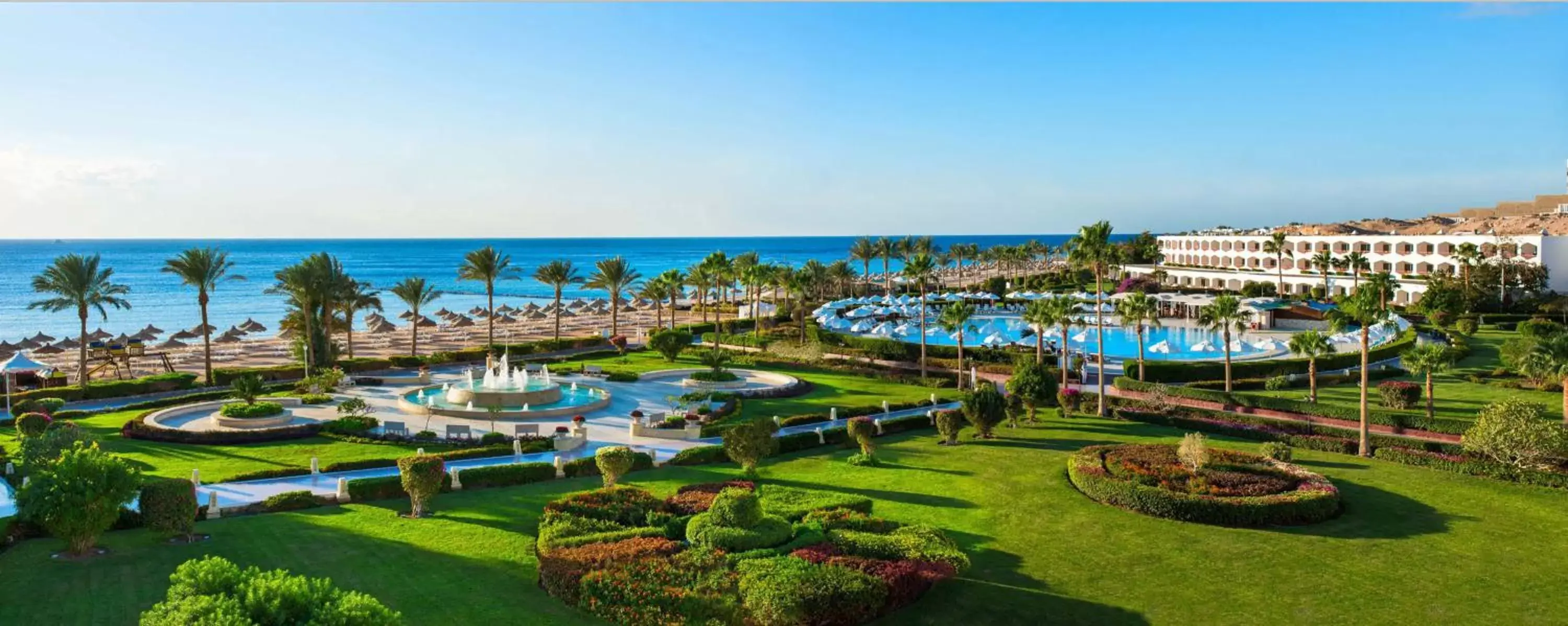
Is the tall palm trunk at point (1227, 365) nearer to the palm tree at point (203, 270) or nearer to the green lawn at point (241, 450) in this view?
the green lawn at point (241, 450)

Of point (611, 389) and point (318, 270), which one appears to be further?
point (318, 270)

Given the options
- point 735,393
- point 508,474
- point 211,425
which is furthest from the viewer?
point 735,393

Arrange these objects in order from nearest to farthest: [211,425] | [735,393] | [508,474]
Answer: [508,474] < [211,425] < [735,393]

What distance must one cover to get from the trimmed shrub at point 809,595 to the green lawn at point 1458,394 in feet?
95.0

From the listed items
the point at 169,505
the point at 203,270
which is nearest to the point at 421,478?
the point at 169,505

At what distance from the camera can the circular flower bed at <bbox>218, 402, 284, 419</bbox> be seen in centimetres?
3797

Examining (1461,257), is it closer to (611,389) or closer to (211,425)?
(611,389)

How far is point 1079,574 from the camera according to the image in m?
21.2

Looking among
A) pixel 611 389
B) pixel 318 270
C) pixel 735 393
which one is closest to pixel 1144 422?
pixel 735 393

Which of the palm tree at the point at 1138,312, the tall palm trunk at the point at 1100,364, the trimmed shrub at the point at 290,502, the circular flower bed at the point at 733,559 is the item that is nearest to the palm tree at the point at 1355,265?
the tall palm trunk at the point at 1100,364

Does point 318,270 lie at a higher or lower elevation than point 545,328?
higher

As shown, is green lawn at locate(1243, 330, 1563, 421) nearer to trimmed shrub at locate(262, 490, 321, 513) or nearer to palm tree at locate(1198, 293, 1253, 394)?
palm tree at locate(1198, 293, 1253, 394)

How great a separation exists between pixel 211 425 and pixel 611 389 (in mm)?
18192

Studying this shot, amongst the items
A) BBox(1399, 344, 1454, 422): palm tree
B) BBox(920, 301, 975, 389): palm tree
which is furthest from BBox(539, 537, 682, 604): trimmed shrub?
BBox(1399, 344, 1454, 422): palm tree
